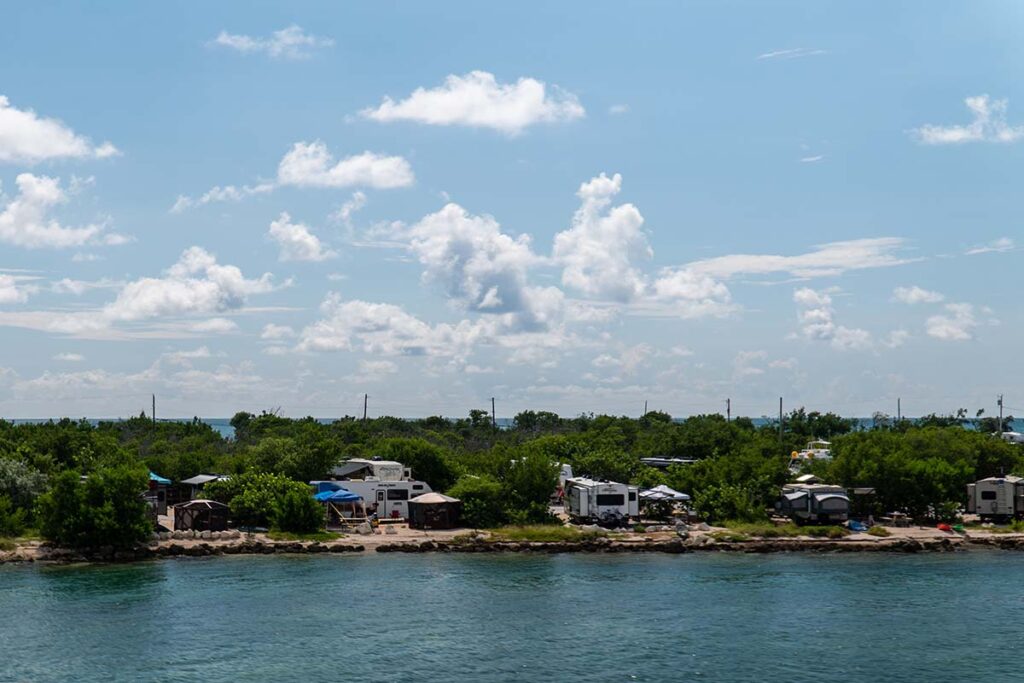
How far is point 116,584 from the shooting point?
5503 cm

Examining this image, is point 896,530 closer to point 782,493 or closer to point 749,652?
point 782,493

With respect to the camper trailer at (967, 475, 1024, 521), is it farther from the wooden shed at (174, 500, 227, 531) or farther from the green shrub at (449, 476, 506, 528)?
the wooden shed at (174, 500, 227, 531)

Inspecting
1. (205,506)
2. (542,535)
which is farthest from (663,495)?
(205,506)

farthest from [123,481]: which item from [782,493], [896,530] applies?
[896,530]

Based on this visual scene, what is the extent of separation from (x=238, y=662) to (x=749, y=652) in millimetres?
21391

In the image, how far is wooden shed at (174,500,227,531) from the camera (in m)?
69.3

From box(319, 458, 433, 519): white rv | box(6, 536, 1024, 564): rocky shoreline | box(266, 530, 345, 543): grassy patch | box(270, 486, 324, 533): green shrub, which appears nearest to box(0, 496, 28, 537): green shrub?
box(6, 536, 1024, 564): rocky shoreline

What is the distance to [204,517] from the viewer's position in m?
69.6

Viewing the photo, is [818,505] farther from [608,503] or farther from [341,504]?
[341,504]

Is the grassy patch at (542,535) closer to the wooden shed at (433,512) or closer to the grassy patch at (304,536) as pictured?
the wooden shed at (433,512)

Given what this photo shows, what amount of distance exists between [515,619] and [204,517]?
30534 mm

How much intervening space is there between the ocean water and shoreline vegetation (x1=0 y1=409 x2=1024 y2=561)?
320cm

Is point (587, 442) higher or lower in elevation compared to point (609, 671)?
higher

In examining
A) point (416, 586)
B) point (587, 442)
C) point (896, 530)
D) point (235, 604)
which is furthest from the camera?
point (587, 442)
